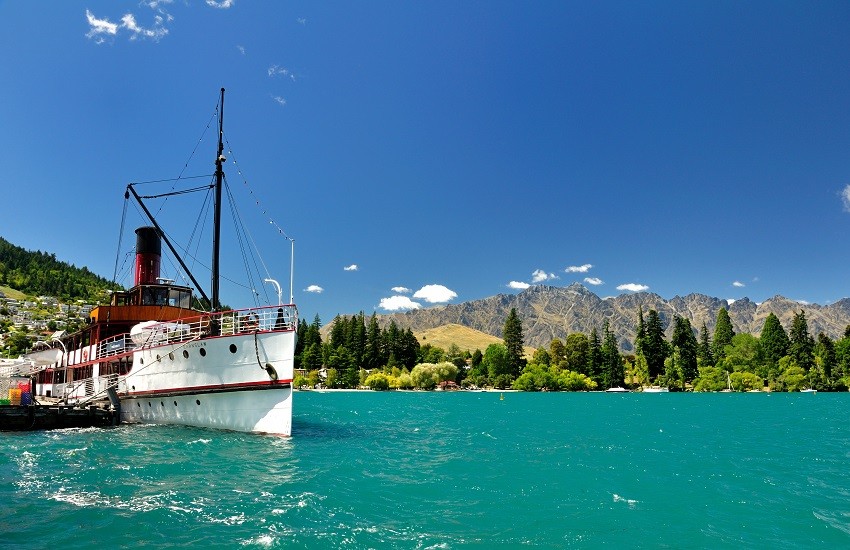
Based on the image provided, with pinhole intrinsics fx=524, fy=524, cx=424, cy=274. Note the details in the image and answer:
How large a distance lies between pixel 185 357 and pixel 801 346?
152 meters

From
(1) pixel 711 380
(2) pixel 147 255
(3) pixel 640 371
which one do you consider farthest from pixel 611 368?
(2) pixel 147 255

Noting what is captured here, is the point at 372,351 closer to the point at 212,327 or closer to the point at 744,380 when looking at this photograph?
the point at 744,380

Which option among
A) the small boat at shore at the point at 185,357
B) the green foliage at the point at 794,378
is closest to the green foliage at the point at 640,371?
the green foliage at the point at 794,378

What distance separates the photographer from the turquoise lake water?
42.4 feet

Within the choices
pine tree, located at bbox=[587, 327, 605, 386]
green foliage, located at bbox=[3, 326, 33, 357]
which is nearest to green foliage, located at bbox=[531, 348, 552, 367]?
pine tree, located at bbox=[587, 327, 605, 386]

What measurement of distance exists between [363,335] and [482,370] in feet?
127

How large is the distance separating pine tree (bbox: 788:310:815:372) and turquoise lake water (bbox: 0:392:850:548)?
123 meters

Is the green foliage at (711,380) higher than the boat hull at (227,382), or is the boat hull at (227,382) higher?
the boat hull at (227,382)

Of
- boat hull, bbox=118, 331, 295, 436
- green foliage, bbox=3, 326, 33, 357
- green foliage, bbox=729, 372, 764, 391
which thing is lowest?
green foliage, bbox=729, 372, 764, 391

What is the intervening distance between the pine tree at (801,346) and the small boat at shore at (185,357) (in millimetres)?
145945

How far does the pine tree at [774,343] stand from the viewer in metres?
139

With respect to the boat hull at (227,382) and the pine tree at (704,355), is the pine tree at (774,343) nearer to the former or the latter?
the pine tree at (704,355)

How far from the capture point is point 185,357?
29719mm

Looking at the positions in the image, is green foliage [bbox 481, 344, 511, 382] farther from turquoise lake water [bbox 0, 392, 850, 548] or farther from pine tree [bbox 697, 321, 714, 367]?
turquoise lake water [bbox 0, 392, 850, 548]
